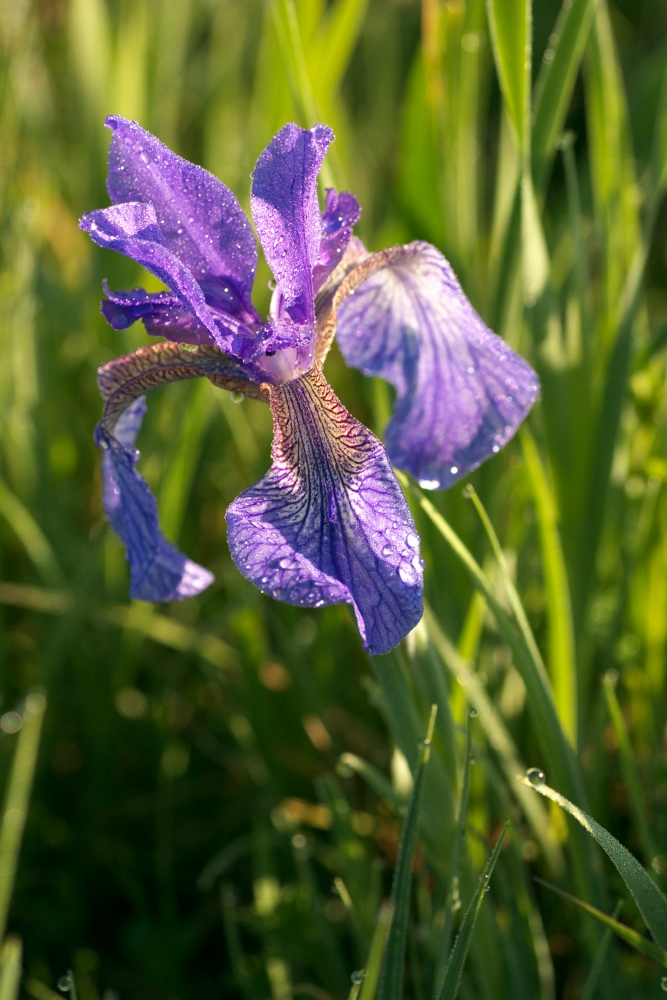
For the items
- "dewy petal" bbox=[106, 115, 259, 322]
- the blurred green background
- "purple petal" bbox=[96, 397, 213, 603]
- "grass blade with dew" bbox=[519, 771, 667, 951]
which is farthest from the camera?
the blurred green background

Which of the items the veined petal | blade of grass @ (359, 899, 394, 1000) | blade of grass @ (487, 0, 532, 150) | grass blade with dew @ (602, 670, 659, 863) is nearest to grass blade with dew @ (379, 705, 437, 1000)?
blade of grass @ (359, 899, 394, 1000)

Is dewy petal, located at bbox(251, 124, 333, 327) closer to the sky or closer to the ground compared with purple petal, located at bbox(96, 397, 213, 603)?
closer to the sky

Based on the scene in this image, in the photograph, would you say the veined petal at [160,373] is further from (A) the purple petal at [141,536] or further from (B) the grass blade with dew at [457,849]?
(B) the grass blade with dew at [457,849]

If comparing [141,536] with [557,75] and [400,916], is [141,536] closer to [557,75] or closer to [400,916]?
[400,916]

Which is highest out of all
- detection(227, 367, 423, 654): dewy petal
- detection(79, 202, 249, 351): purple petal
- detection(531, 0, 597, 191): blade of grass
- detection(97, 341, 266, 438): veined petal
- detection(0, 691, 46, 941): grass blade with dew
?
detection(531, 0, 597, 191): blade of grass

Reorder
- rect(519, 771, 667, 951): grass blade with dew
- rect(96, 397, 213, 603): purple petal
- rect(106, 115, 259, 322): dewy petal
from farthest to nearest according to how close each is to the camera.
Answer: rect(96, 397, 213, 603): purple petal
rect(106, 115, 259, 322): dewy petal
rect(519, 771, 667, 951): grass blade with dew

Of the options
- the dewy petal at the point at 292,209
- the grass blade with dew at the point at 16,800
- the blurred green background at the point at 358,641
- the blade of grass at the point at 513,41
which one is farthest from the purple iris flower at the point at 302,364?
the grass blade with dew at the point at 16,800

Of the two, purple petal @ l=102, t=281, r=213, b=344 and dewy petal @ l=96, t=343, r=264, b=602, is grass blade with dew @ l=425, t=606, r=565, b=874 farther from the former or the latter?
purple petal @ l=102, t=281, r=213, b=344

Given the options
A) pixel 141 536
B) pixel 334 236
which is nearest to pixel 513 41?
pixel 334 236
